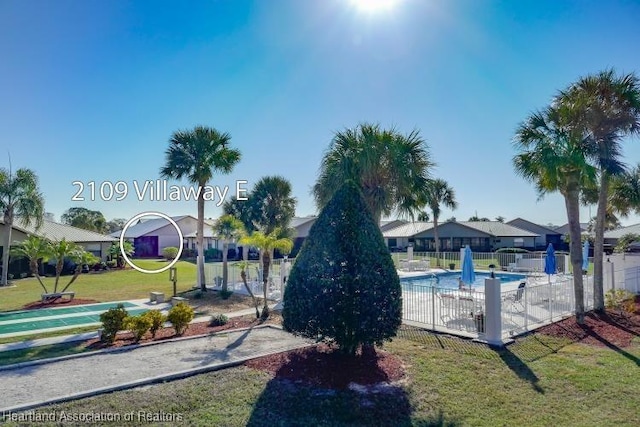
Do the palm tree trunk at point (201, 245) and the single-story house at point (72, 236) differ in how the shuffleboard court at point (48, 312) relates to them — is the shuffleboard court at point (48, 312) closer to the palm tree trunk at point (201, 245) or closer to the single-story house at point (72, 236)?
the palm tree trunk at point (201, 245)

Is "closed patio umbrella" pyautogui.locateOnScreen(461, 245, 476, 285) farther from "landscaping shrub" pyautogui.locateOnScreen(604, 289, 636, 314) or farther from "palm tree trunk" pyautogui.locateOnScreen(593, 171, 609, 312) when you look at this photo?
"landscaping shrub" pyautogui.locateOnScreen(604, 289, 636, 314)

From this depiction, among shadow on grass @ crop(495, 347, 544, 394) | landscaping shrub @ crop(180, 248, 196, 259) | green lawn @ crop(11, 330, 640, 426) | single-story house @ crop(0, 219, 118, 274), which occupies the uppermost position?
single-story house @ crop(0, 219, 118, 274)

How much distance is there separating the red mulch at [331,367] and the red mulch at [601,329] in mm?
5243

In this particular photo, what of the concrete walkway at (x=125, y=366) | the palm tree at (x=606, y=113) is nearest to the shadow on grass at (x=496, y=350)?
the concrete walkway at (x=125, y=366)

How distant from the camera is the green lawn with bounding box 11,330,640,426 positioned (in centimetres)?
532

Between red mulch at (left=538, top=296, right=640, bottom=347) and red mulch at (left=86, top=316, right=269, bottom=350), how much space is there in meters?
8.36

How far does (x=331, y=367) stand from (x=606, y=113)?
11.2 meters

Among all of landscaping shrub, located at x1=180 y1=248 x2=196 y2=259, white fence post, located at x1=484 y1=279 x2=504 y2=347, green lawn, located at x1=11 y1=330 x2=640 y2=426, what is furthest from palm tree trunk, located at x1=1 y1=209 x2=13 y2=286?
white fence post, located at x1=484 y1=279 x2=504 y2=347

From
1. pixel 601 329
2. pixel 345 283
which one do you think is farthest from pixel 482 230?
pixel 345 283

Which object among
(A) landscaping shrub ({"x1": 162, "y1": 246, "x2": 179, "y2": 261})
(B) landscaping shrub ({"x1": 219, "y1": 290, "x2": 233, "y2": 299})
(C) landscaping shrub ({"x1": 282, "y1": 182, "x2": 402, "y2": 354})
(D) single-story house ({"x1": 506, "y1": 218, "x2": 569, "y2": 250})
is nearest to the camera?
(C) landscaping shrub ({"x1": 282, "y1": 182, "x2": 402, "y2": 354})

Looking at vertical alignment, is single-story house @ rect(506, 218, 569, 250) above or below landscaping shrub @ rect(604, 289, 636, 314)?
above

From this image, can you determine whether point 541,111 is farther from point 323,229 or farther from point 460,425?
point 460,425

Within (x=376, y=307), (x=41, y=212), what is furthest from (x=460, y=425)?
(x=41, y=212)

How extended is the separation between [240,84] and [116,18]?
4087 mm
